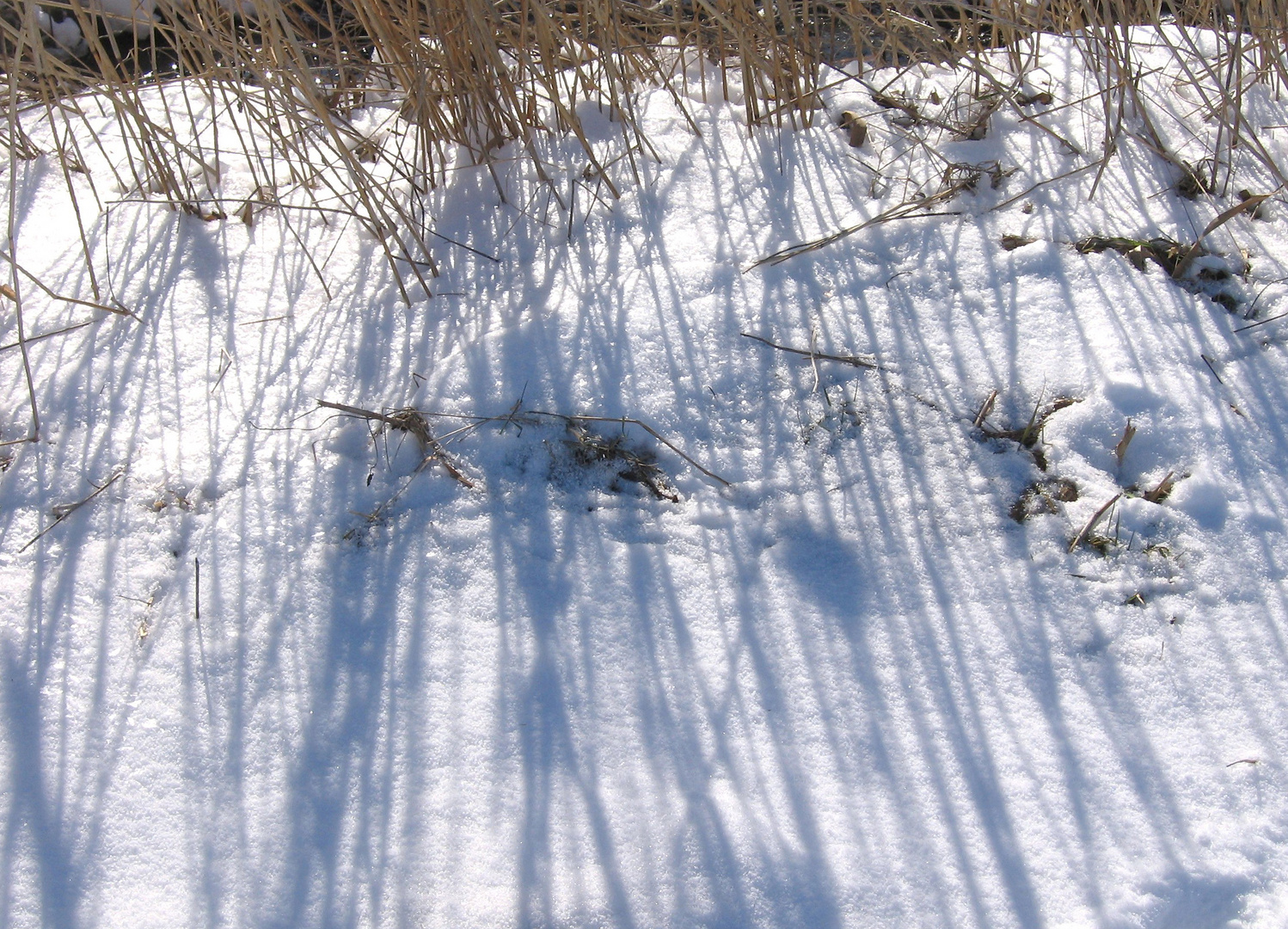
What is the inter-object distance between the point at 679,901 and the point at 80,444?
1271 millimetres

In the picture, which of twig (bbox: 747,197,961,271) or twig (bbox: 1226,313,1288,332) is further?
twig (bbox: 747,197,961,271)

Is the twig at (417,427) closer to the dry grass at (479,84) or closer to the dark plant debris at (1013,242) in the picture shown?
the dry grass at (479,84)

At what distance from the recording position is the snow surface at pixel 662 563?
108 centimetres

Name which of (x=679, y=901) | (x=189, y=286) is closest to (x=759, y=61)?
(x=189, y=286)

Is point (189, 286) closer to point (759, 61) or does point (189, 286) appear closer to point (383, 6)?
point (383, 6)

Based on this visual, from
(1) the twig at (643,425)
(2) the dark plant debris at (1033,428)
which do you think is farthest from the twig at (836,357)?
(1) the twig at (643,425)

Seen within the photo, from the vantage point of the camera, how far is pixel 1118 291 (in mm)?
1602

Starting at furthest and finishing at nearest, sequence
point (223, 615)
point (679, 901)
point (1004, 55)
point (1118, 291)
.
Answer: point (1004, 55), point (1118, 291), point (223, 615), point (679, 901)

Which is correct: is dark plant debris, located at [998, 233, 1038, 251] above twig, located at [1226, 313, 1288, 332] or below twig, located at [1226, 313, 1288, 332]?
above

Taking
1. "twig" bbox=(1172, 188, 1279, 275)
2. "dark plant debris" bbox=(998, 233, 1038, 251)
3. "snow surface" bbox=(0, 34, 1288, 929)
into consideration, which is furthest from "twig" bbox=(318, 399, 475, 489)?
"twig" bbox=(1172, 188, 1279, 275)

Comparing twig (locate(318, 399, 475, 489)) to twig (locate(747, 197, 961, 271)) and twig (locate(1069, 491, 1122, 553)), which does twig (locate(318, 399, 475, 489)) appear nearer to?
twig (locate(747, 197, 961, 271))

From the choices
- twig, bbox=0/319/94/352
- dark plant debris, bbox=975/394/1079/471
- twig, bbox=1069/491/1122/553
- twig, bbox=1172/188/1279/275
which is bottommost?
twig, bbox=1069/491/1122/553

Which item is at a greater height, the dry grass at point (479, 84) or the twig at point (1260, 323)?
the dry grass at point (479, 84)

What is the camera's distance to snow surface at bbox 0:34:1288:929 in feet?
3.55
